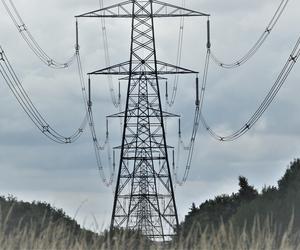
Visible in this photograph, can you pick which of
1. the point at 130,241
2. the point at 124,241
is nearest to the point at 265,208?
the point at 130,241

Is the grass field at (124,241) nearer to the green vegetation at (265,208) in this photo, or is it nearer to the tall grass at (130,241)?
the tall grass at (130,241)

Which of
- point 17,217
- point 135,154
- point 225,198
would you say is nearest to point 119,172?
point 135,154

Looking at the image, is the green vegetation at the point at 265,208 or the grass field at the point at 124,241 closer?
the grass field at the point at 124,241

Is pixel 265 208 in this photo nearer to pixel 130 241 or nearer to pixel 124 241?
pixel 130 241

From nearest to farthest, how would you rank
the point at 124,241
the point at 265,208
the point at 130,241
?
1. the point at 124,241
2. the point at 130,241
3. the point at 265,208

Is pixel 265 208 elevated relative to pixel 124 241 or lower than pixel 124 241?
elevated

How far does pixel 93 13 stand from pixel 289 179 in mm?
16910

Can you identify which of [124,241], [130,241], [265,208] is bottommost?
[124,241]

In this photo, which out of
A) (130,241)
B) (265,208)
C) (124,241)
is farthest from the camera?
(265,208)

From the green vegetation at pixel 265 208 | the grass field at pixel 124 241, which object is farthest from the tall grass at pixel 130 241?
the green vegetation at pixel 265 208

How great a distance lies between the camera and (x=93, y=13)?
49.1m

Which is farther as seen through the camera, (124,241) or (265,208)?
(265,208)

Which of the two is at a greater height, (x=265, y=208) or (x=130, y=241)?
(x=265, y=208)

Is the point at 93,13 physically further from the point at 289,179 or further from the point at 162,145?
the point at 289,179
